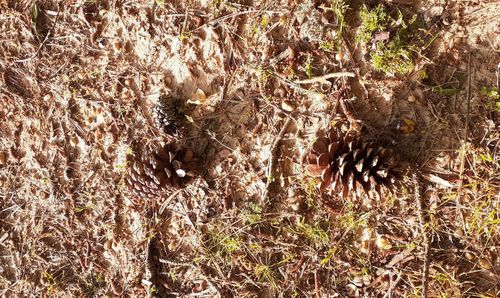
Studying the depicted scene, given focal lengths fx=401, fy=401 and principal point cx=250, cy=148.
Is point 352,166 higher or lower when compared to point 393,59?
lower

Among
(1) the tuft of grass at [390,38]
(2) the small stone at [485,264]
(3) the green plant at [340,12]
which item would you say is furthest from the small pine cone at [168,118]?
(2) the small stone at [485,264]

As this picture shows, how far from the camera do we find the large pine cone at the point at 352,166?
196 centimetres

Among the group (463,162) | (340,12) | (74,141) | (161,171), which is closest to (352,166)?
(463,162)

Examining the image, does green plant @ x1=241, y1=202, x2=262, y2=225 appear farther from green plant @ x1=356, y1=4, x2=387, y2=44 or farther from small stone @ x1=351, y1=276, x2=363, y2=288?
green plant @ x1=356, y1=4, x2=387, y2=44

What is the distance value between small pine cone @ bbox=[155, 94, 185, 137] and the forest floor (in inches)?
2.1

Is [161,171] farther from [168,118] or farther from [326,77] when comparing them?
[326,77]

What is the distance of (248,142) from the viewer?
229cm

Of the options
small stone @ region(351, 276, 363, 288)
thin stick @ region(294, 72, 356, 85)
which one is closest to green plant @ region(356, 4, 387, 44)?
thin stick @ region(294, 72, 356, 85)

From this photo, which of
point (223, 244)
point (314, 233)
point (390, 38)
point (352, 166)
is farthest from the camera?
point (223, 244)

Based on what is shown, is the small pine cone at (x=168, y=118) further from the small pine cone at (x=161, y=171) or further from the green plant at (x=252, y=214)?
the green plant at (x=252, y=214)

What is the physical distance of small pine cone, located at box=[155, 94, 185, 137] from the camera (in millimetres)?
2291

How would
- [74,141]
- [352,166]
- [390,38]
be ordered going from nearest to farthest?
1. [352,166]
2. [390,38]
3. [74,141]

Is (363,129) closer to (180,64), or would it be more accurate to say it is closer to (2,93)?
(180,64)

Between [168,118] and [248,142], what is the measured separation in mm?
477
